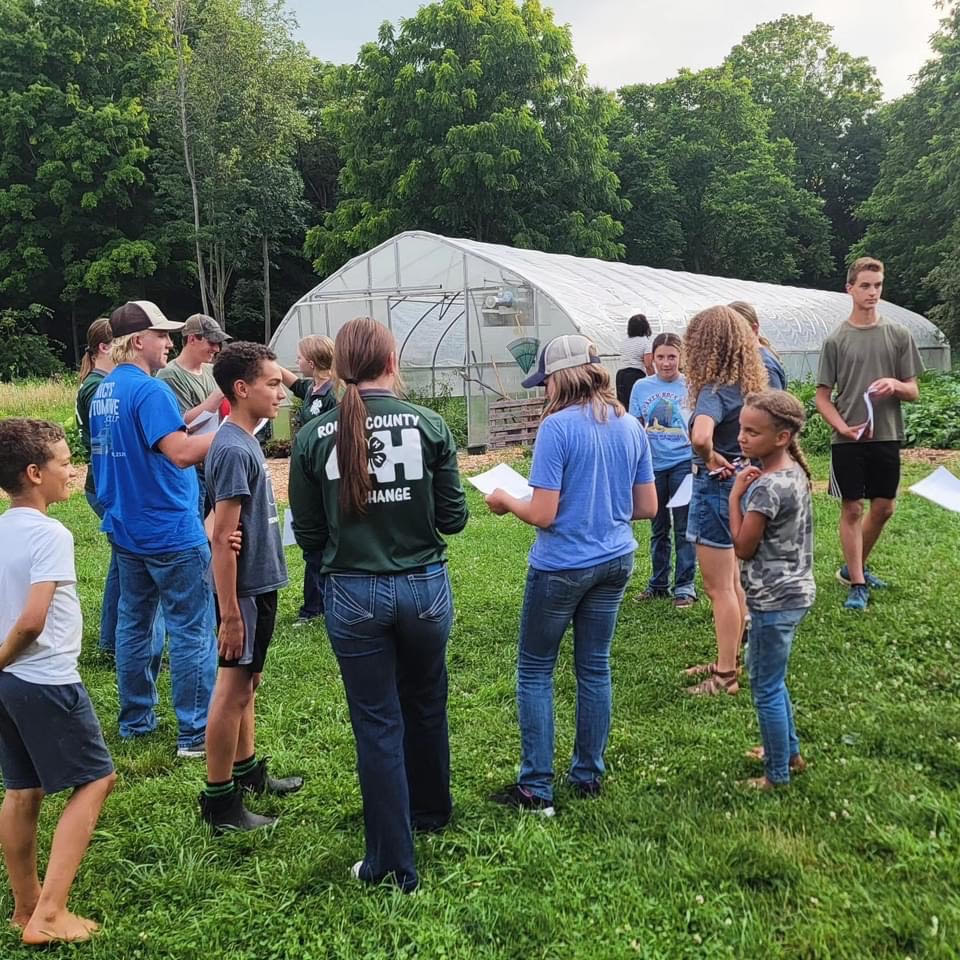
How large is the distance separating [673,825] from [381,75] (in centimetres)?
2984

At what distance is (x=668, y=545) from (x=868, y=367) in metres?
1.80

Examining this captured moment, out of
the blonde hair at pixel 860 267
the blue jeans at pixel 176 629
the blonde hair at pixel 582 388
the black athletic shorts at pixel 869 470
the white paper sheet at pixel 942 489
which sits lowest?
the blue jeans at pixel 176 629

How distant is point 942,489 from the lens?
344 cm

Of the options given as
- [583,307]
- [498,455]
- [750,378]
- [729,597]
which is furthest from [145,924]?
[583,307]

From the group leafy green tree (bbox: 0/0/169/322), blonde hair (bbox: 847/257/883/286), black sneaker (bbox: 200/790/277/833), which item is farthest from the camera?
leafy green tree (bbox: 0/0/169/322)

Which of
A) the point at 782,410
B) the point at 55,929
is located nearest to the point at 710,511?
the point at 782,410

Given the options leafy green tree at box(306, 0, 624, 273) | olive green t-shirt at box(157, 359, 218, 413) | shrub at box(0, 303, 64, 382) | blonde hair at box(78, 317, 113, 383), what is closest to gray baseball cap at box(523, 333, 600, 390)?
olive green t-shirt at box(157, 359, 218, 413)

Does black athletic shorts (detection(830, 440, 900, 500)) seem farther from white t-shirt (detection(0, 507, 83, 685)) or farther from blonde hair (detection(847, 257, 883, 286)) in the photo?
white t-shirt (detection(0, 507, 83, 685))

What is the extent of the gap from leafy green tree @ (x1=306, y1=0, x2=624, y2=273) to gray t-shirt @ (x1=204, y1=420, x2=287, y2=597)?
82.9 feet

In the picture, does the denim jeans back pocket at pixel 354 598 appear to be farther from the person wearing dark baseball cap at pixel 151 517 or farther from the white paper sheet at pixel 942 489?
the white paper sheet at pixel 942 489

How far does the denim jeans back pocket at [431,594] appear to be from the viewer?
2.71 m

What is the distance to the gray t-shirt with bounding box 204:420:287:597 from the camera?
3104 mm

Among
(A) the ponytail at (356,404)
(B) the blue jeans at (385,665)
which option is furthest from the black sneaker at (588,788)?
(A) the ponytail at (356,404)

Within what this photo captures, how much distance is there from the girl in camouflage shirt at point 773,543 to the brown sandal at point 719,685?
0.99m
